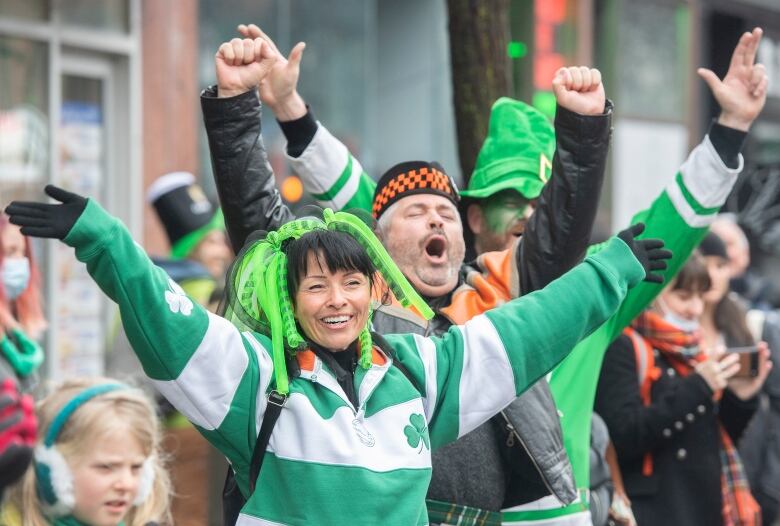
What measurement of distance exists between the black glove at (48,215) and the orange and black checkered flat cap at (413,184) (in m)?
1.35

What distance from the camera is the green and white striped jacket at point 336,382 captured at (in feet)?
8.61

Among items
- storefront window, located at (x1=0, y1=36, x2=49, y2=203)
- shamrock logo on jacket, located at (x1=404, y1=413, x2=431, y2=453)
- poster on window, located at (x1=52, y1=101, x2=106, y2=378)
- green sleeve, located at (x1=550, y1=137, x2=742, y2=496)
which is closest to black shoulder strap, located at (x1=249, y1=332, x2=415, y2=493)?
shamrock logo on jacket, located at (x1=404, y1=413, x2=431, y2=453)

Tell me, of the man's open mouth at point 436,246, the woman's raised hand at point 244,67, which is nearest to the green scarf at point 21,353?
the woman's raised hand at point 244,67

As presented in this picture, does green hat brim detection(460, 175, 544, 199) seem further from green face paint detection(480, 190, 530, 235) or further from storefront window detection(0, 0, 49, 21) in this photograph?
storefront window detection(0, 0, 49, 21)

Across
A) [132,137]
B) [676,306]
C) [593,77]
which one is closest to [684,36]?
[132,137]

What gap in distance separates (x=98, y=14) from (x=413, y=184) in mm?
5390

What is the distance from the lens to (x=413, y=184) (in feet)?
12.1

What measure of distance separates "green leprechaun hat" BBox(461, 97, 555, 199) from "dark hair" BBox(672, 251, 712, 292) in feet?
4.20

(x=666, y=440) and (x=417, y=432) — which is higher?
(x=417, y=432)

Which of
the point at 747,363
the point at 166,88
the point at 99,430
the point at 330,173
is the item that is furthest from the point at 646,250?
the point at 166,88

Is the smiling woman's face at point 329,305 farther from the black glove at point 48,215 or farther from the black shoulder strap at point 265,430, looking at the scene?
the black glove at point 48,215

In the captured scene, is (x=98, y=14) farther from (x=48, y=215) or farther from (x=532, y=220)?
(x=48, y=215)

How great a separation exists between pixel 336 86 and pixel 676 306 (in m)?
6.19

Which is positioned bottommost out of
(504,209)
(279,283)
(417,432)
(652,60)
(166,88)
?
(417,432)
